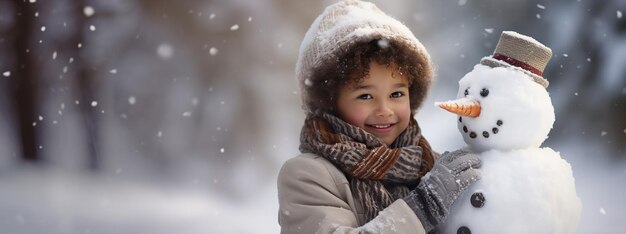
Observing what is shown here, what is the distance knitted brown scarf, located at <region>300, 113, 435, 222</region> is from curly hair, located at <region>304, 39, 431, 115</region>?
0.06 m

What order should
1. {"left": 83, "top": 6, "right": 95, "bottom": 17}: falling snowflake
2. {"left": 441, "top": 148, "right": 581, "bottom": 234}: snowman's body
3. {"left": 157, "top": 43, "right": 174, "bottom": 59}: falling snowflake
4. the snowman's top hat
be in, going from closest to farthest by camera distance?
{"left": 441, "top": 148, "right": 581, "bottom": 234}: snowman's body < the snowman's top hat < {"left": 83, "top": 6, "right": 95, "bottom": 17}: falling snowflake < {"left": 157, "top": 43, "right": 174, "bottom": 59}: falling snowflake

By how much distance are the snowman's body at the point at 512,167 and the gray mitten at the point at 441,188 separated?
0.09 feet

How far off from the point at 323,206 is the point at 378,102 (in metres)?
0.29

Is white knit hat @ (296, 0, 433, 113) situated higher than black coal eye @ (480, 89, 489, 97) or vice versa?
white knit hat @ (296, 0, 433, 113)

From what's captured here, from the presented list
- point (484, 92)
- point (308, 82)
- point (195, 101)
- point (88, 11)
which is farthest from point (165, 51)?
point (484, 92)

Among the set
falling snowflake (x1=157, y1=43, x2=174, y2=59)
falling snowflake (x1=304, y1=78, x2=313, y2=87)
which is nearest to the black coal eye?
falling snowflake (x1=304, y1=78, x2=313, y2=87)

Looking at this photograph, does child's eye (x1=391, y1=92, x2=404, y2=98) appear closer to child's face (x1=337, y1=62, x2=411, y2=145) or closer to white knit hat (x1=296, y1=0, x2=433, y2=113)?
child's face (x1=337, y1=62, x2=411, y2=145)

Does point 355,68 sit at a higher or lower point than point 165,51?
lower

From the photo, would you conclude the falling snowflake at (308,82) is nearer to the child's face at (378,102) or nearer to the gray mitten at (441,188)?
the child's face at (378,102)

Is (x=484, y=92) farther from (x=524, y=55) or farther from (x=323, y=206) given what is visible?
(x=323, y=206)

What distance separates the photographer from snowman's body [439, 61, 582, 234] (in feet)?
4.68

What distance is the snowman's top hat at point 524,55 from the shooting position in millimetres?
1534

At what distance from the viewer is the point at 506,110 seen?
1489 mm

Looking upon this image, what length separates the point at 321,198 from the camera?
5.04 ft
